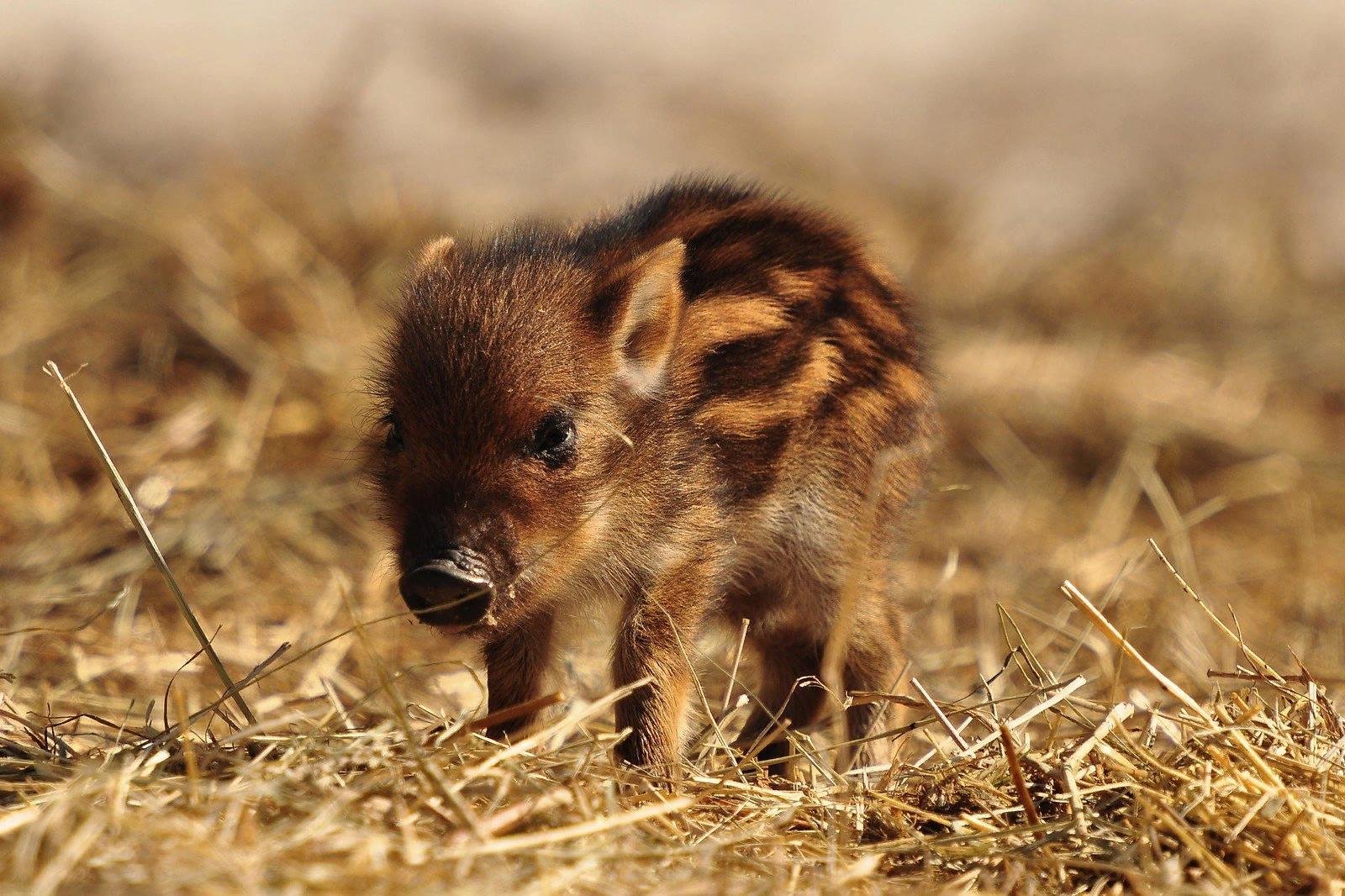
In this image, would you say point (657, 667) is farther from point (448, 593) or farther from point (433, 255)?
point (433, 255)

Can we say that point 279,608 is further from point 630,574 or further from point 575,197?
point 575,197

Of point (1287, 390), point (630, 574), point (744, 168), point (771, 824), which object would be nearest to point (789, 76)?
point (744, 168)

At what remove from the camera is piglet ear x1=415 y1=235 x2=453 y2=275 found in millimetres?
3451

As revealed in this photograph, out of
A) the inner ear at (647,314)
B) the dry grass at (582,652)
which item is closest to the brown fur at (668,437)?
the inner ear at (647,314)

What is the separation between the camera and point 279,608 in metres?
4.61

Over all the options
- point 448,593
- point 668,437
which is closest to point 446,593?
point 448,593

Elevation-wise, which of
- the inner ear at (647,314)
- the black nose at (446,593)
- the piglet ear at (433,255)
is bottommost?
the black nose at (446,593)

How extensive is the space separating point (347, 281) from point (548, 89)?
2.81 metres

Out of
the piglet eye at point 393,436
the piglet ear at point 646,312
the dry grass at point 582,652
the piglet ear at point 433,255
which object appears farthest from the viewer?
the piglet ear at point 433,255

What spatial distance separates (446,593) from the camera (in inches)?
110

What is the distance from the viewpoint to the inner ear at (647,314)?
3.25 metres

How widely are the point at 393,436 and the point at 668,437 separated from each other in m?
0.65

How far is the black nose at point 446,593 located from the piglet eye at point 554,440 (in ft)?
1.19

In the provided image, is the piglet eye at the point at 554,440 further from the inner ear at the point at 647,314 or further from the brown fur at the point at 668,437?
the inner ear at the point at 647,314
